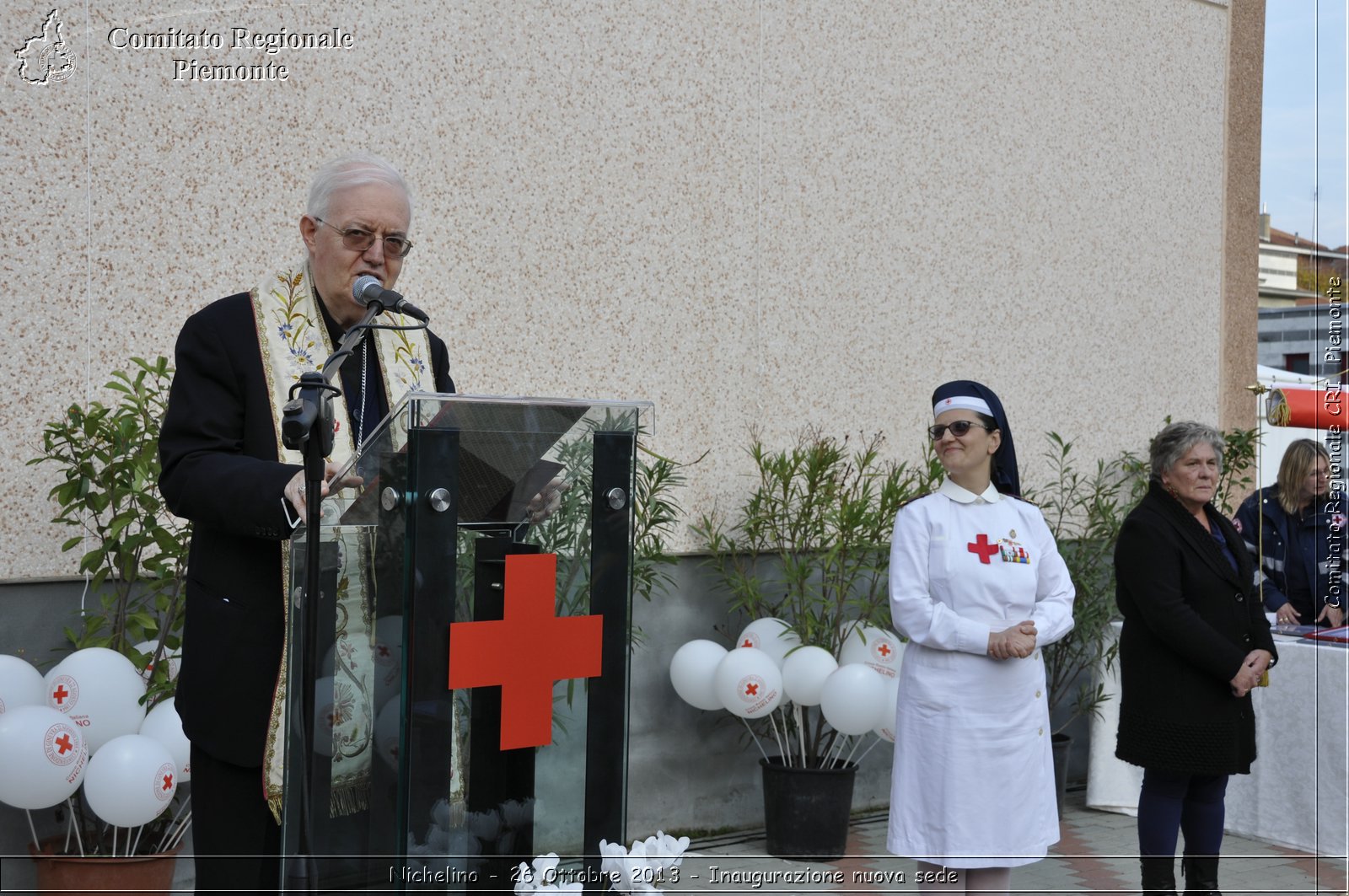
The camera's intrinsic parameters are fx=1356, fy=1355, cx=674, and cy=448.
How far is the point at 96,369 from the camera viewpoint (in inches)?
177

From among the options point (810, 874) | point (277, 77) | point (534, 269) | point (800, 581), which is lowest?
point (810, 874)

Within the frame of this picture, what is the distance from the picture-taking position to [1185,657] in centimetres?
461

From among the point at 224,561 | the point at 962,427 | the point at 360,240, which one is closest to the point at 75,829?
the point at 224,561

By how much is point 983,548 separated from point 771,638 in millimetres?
1639

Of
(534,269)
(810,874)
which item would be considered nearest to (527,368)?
(534,269)

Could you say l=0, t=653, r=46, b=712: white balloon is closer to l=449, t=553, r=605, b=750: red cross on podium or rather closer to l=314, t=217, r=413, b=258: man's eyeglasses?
l=314, t=217, r=413, b=258: man's eyeglasses

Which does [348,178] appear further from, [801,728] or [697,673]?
[801,728]

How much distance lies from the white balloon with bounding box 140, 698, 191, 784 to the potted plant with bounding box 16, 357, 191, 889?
0.02m

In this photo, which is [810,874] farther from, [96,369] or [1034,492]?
[96,369]

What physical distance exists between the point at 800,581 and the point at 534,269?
5.63ft

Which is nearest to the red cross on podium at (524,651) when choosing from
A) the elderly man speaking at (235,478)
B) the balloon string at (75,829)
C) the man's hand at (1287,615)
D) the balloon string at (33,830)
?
the elderly man speaking at (235,478)

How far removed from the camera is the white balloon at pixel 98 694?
383 centimetres

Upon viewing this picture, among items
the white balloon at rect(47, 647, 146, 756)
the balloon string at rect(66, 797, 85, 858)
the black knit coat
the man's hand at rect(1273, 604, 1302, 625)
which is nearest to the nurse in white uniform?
the black knit coat

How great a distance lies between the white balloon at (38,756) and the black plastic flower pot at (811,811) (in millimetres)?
2910
